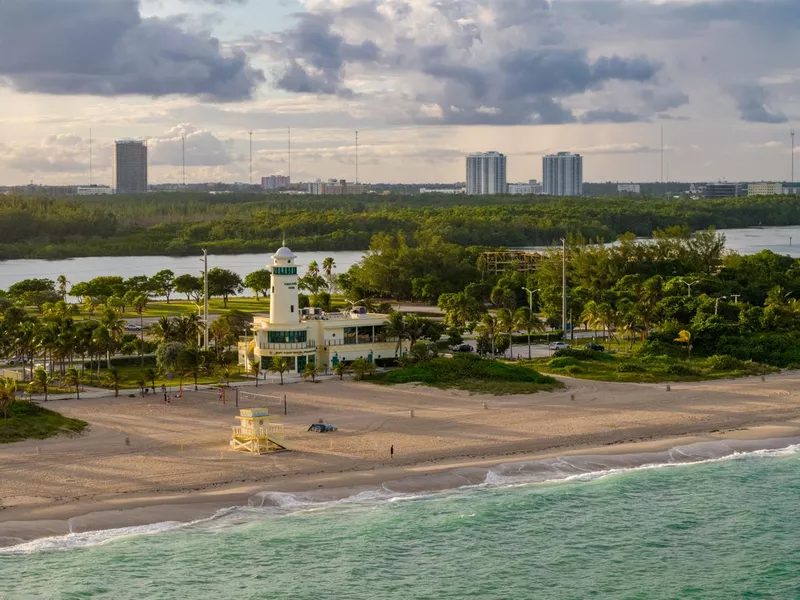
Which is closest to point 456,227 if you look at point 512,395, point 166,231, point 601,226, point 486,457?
point 601,226

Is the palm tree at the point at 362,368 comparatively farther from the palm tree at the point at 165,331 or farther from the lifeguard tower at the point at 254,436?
the lifeguard tower at the point at 254,436

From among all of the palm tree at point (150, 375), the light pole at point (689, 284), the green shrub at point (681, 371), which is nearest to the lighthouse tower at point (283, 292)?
the palm tree at point (150, 375)

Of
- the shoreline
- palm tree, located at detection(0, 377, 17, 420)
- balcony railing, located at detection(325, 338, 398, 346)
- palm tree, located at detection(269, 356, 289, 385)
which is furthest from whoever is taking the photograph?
balcony railing, located at detection(325, 338, 398, 346)

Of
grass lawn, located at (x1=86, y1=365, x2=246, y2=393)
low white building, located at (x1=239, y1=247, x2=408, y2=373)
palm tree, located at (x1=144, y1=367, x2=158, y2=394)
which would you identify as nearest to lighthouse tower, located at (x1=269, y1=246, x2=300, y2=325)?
low white building, located at (x1=239, y1=247, x2=408, y2=373)

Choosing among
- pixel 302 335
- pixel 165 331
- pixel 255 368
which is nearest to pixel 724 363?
pixel 302 335

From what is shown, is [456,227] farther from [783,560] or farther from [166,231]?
[783,560]

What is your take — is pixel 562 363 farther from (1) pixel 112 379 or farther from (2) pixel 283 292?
(1) pixel 112 379

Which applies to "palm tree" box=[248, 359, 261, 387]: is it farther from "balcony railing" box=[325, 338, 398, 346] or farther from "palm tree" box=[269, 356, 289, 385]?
"balcony railing" box=[325, 338, 398, 346]
